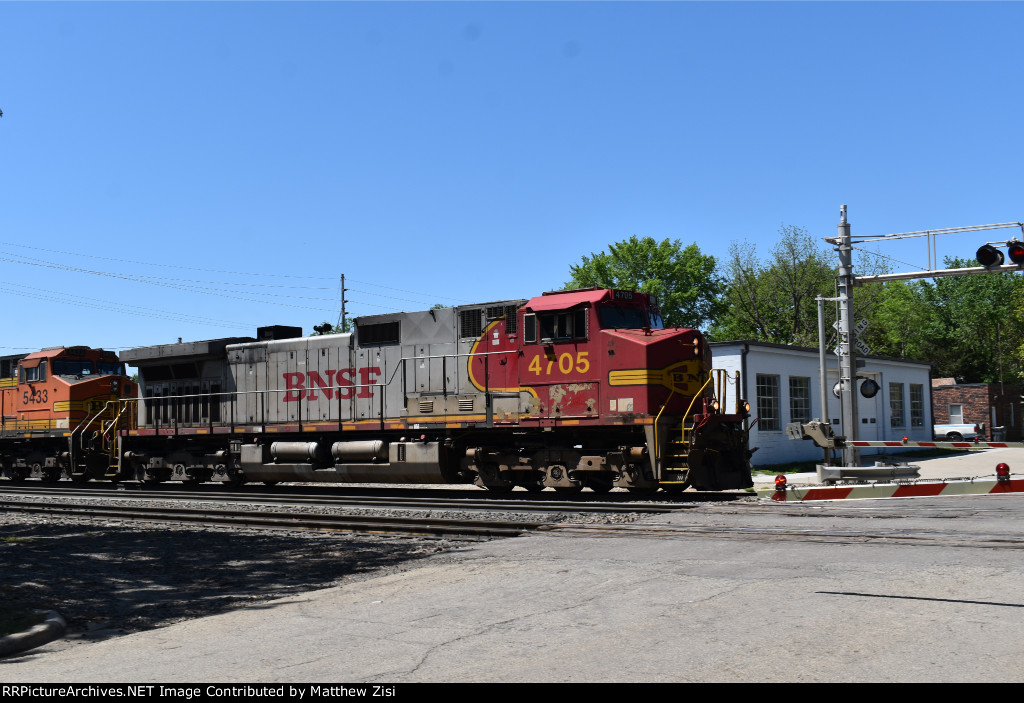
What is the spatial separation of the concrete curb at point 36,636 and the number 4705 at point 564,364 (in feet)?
39.1

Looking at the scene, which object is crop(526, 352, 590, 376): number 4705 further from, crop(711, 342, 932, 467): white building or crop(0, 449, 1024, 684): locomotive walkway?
crop(711, 342, 932, 467): white building

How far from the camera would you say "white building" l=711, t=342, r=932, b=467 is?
29.6m

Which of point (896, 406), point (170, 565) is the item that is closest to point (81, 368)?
point (170, 565)

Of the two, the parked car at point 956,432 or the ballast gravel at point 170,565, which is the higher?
the ballast gravel at point 170,565

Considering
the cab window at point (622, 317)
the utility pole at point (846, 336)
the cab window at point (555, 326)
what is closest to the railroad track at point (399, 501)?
the cab window at point (555, 326)

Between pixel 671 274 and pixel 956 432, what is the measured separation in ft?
73.0

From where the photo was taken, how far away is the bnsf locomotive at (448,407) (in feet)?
58.0

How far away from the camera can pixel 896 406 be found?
40.0 meters

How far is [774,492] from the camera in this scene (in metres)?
16.6

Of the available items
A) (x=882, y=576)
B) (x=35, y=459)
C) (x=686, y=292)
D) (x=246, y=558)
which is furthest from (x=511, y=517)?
(x=686, y=292)

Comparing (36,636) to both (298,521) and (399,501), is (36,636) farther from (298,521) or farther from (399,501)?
(399,501)

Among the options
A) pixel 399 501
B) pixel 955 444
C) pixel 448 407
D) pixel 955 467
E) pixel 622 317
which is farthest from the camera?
pixel 955 467

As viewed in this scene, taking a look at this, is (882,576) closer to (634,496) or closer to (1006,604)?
(1006,604)

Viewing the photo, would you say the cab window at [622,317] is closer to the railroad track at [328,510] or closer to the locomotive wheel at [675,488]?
the locomotive wheel at [675,488]
